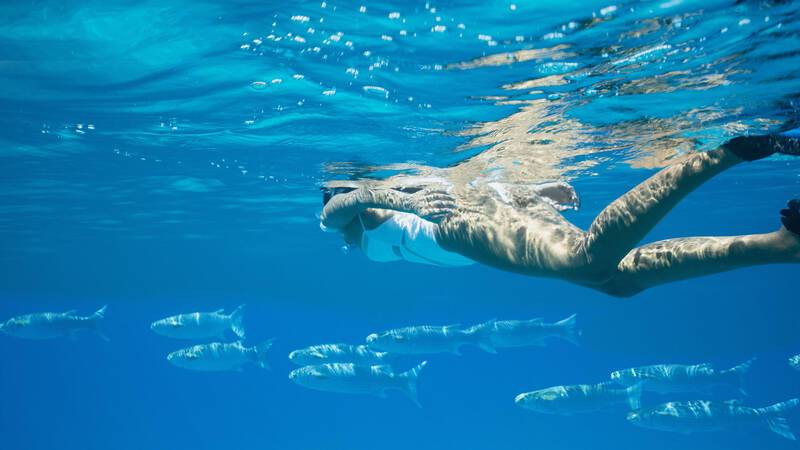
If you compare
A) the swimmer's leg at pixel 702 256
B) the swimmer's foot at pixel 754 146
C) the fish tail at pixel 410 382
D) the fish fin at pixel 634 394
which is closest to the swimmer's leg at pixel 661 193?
the swimmer's foot at pixel 754 146

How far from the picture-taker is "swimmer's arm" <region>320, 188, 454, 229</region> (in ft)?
24.4

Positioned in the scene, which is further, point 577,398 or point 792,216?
point 577,398

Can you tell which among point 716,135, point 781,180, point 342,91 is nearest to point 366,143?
point 342,91

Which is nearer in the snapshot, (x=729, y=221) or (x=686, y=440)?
(x=729, y=221)

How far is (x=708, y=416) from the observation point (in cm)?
1599

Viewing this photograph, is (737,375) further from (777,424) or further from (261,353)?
(261,353)

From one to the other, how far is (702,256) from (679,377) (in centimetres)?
1406

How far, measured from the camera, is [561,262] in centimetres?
535

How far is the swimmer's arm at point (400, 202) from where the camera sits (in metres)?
7.43

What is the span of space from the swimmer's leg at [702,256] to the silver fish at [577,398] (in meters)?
11.5

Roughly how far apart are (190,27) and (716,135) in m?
10.8

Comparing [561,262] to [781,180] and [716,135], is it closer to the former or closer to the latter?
[716,135]

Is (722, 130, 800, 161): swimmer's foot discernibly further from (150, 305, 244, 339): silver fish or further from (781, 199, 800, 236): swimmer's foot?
(150, 305, 244, 339): silver fish

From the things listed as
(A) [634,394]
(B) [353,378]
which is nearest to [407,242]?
(B) [353,378]
